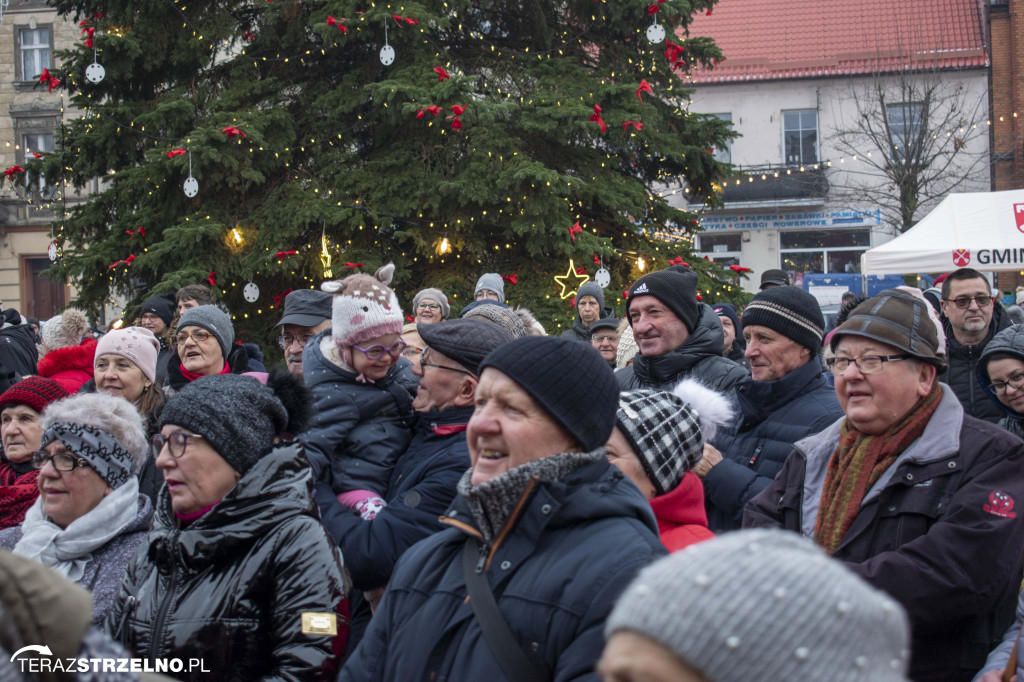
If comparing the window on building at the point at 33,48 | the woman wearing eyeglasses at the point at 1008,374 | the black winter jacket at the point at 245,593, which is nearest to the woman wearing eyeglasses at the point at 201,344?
the black winter jacket at the point at 245,593

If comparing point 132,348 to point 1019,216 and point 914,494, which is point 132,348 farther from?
point 1019,216

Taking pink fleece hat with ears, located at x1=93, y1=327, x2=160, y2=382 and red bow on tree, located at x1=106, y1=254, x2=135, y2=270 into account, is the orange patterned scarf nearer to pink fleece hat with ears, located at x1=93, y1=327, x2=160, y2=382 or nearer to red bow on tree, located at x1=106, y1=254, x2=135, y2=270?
pink fleece hat with ears, located at x1=93, y1=327, x2=160, y2=382

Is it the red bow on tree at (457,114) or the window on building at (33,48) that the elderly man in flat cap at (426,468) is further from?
the window on building at (33,48)

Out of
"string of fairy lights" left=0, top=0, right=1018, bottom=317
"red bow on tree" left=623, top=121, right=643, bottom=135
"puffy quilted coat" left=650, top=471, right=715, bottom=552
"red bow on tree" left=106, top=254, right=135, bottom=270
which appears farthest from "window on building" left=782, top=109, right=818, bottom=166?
"puffy quilted coat" left=650, top=471, right=715, bottom=552

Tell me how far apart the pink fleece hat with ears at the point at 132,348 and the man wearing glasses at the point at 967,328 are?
17.0 ft

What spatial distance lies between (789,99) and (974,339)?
974 inches

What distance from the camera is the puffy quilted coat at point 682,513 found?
2889 millimetres

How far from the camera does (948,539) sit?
109 inches

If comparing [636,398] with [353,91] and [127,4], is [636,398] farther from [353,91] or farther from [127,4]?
[127,4]

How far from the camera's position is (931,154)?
82.9ft

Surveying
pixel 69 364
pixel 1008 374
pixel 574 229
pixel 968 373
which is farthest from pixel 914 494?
pixel 574 229

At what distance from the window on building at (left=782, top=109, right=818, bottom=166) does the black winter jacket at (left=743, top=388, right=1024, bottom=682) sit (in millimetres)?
27859

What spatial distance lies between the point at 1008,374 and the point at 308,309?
12.9 ft

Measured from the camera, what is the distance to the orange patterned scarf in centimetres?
301
